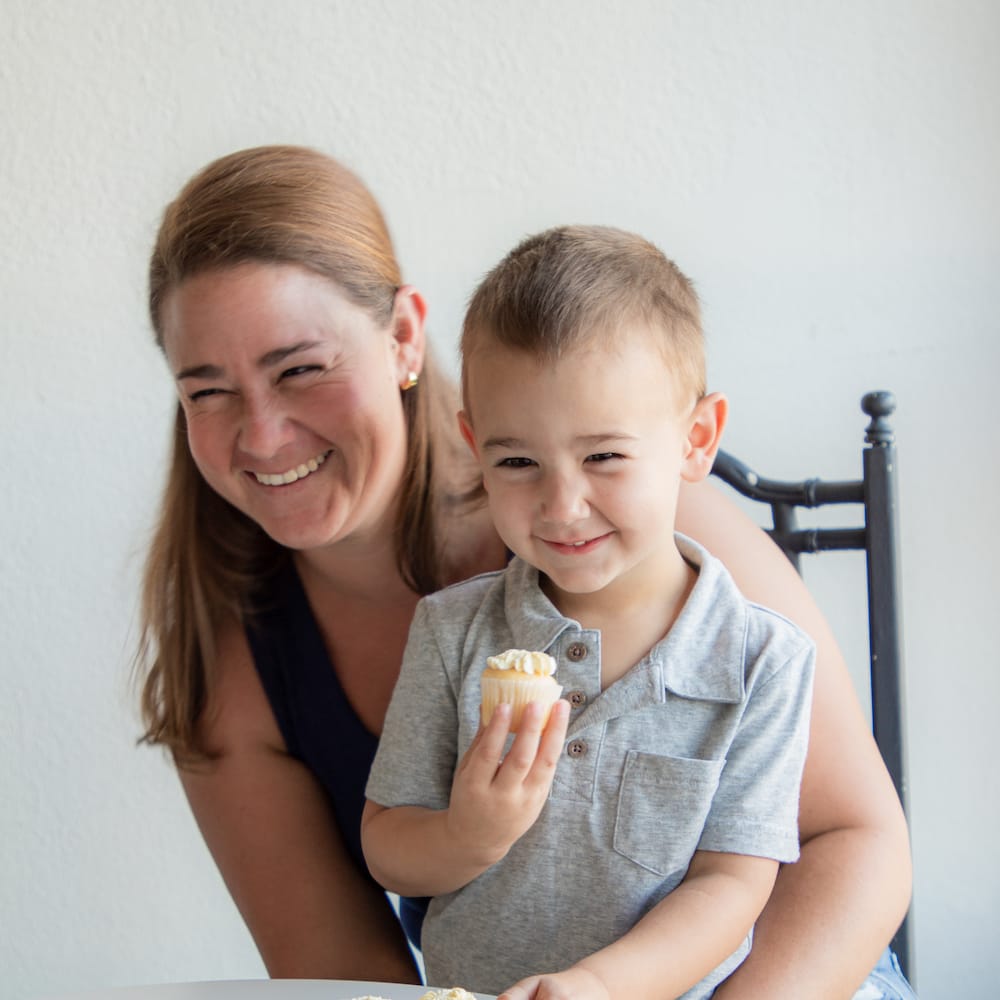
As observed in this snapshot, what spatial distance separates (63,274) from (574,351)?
1272 millimetres

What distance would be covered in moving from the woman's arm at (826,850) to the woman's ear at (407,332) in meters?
0.37

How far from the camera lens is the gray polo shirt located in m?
1.03

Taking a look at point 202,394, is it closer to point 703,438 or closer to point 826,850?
point 703,438

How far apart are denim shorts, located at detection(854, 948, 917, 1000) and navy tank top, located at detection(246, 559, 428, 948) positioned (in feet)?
1.67

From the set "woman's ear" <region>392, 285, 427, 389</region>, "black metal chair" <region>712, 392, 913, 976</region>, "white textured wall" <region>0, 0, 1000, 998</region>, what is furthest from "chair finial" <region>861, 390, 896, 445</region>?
"woman's ear" <region>392, 285, 427, 389</region>

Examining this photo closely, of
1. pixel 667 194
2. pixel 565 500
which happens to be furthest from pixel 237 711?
pixel 667 194

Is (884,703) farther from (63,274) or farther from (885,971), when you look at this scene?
(63,274)

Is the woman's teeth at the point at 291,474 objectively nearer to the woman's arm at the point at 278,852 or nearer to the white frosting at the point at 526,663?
the woman's arm at the point at 278,852

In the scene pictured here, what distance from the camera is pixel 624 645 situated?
3.53 feet

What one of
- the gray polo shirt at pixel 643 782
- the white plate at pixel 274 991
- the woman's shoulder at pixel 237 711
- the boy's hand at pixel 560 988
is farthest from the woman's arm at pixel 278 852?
the boy's hand at pixel 560 988

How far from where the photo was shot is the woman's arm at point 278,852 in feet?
4.79

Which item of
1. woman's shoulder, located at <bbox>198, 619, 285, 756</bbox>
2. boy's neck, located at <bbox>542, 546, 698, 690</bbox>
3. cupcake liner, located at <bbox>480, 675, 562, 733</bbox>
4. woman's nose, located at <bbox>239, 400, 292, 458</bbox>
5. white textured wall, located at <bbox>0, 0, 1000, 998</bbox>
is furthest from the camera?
white textured wall, located at <bbox>0, 0, 1000, 998</bbox>

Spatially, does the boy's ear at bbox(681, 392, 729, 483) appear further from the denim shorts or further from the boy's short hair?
the denim shorts

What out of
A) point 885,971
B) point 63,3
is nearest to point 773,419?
point 885,971
